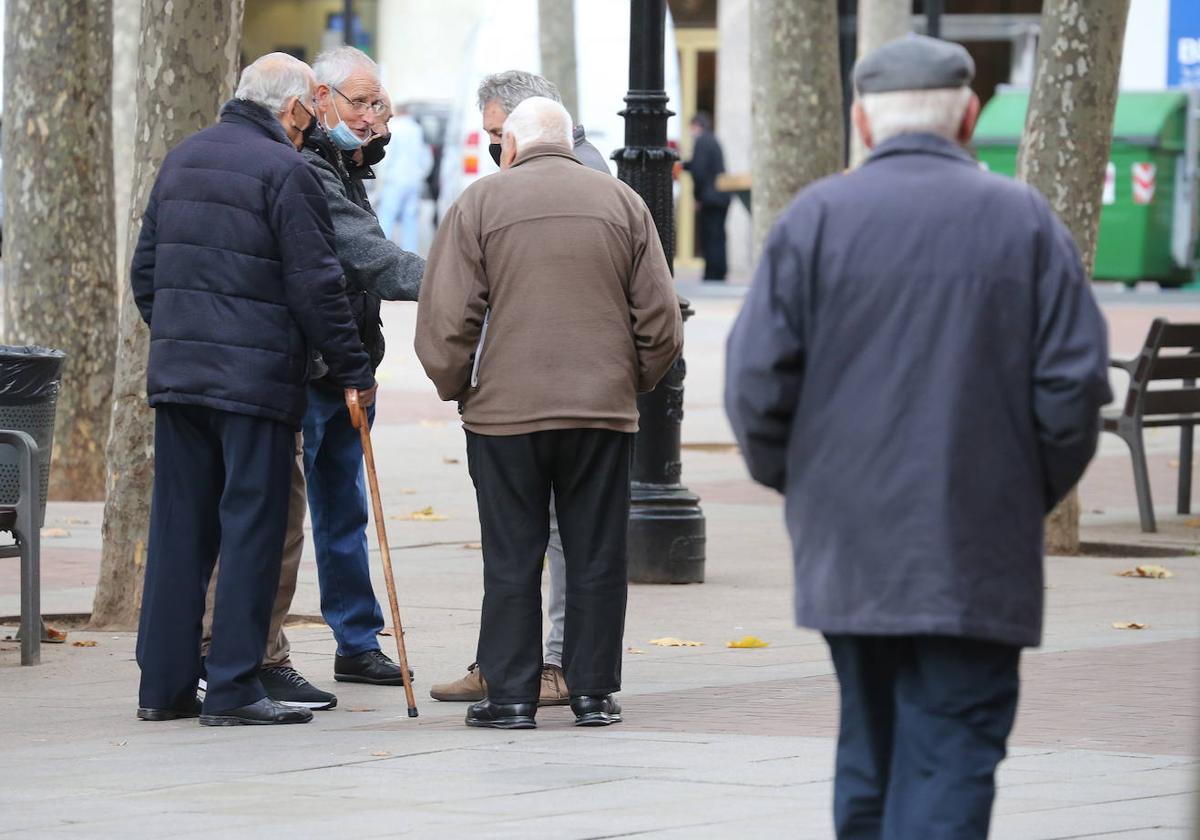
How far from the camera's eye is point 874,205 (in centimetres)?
423

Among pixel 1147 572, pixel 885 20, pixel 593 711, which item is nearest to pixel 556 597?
pixel 593 711

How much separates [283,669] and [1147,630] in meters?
3.45

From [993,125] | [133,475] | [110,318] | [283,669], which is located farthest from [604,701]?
[993,125]

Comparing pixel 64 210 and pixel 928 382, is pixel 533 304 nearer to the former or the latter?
pixel 928 382

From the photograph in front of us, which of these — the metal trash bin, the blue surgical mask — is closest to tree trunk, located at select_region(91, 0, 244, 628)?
the metal trash bin

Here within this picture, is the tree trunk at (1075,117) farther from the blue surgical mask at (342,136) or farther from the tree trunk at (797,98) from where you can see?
the tree trunk at (797,98)

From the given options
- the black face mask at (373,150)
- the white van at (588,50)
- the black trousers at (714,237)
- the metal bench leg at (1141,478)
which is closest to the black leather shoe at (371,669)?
the black face mask at (373,150)

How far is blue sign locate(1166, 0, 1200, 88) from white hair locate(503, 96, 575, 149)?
2850 centimetres

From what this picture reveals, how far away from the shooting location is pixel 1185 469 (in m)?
12.8

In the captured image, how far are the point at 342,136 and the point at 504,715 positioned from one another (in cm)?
194

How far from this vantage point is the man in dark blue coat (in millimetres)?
6875

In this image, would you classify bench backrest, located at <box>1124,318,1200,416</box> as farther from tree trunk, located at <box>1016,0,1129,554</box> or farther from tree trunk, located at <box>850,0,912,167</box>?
tree trunk, located at <box>850,0,912,167</box>

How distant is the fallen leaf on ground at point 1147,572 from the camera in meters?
10.6

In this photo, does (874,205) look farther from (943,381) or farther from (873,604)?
(873,604)
